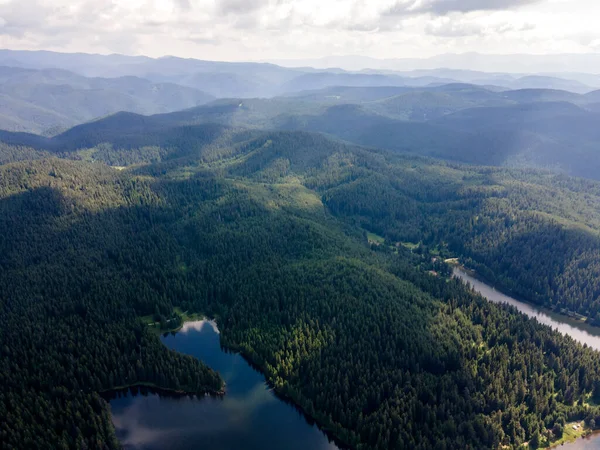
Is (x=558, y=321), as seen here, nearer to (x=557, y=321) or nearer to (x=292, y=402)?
(x=557, y=321)

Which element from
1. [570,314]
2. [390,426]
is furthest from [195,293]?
[570,314]

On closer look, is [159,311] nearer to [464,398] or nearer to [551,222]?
[464,398]

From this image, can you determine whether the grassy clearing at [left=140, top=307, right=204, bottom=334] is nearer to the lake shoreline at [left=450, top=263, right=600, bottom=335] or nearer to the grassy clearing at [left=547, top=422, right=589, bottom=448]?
the grassy clearing at [left=547, top=422, right=589, bottom=448]

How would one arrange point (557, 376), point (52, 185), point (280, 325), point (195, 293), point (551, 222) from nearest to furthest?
point (557, 376)
point (280, 325)
point (195, 293)
point (551, 222)
point (52, 185)

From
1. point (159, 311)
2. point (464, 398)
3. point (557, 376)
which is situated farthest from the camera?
point (159, 311)

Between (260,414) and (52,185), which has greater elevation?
(52,185)

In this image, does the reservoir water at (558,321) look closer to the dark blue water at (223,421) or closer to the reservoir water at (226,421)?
the reservoir water at (226,421)

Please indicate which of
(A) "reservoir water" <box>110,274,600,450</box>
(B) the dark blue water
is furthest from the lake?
(B) the dark blue water
